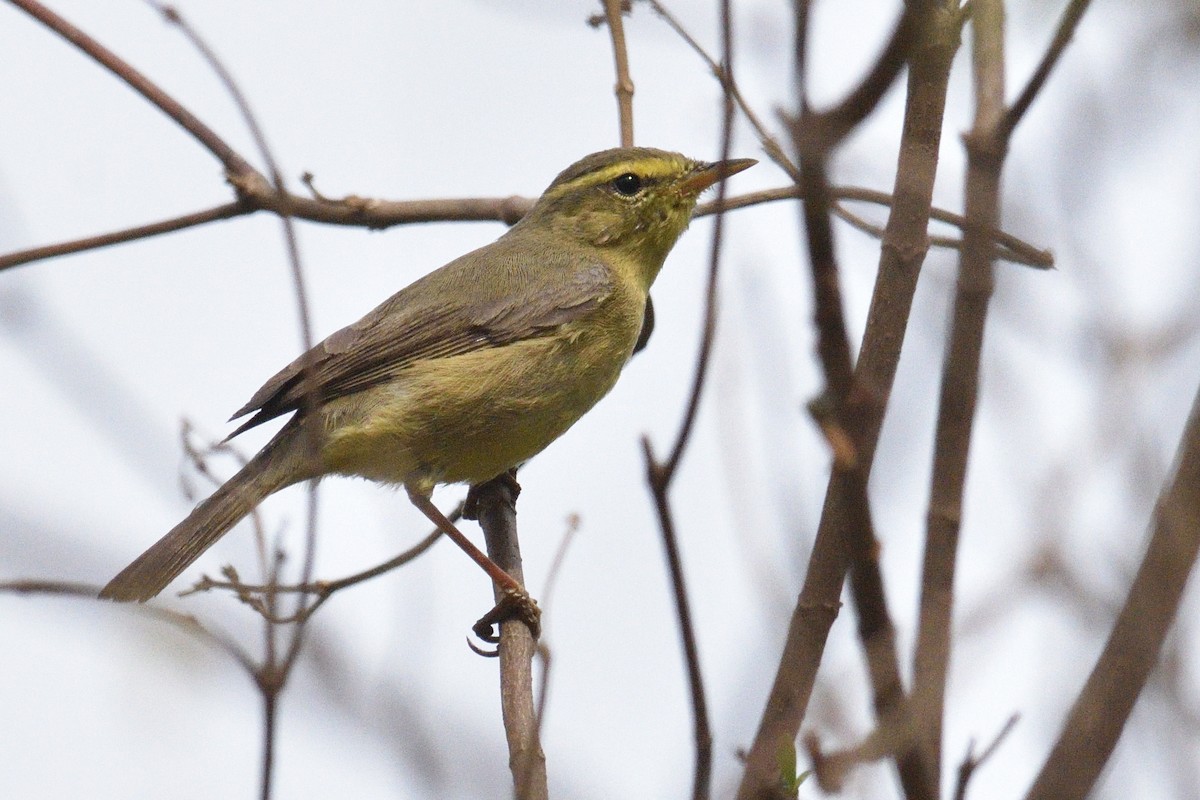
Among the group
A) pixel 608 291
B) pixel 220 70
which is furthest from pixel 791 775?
pixel 608 291

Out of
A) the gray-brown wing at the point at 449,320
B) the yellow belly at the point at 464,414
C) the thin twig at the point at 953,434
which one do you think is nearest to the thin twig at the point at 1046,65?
the thin twig at the point at 953,434

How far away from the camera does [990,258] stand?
1.95 metres

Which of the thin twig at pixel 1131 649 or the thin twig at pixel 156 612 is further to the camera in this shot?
the thin twig at pixel 156 612

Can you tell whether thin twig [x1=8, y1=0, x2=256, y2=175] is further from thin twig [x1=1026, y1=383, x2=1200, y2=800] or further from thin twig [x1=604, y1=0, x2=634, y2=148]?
thin twig [x1=1026, y1=383, x2=1200, y2=800]

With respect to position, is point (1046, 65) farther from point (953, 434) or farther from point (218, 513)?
point (218, 513)

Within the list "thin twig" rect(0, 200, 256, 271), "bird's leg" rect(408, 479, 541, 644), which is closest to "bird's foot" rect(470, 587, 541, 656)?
"bird's leg" rect(408, 479, 541, 644)

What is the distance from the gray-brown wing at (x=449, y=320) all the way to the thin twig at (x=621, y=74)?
0.67 metres

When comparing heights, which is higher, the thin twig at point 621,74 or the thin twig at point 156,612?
the thin twig at point 621,74

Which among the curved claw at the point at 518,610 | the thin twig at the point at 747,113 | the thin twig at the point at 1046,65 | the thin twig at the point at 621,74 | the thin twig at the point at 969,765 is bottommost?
the thin twig at the point at 969,765

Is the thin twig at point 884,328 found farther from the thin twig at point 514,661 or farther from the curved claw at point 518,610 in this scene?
the curved claw at point 518,610

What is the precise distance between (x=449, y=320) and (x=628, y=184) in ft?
3.76

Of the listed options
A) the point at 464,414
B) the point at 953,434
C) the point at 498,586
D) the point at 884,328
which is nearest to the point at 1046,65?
the point at 953,434

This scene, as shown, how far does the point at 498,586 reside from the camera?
5.26m

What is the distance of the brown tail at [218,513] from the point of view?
4980mm
